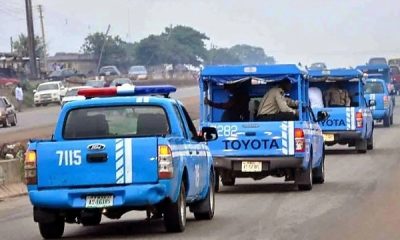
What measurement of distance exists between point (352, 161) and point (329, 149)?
5.88m

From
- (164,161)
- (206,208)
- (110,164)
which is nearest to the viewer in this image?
(164,161)

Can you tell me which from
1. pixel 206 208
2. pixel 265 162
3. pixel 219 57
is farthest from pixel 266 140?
pixel 219 57

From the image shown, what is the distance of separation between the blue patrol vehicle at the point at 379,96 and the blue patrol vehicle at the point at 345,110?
13008mm

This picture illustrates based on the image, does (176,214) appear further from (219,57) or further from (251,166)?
(219,57)

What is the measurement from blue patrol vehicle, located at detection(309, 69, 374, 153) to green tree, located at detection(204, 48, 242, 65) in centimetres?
13479

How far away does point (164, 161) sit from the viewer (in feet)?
46.8

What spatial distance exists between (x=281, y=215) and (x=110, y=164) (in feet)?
12.1

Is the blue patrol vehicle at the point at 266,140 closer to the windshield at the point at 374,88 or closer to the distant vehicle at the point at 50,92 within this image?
the windshield at the point at 374,88

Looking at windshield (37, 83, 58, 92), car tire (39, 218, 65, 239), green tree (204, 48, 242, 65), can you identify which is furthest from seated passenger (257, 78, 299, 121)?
green tree (204, 48, 242, 65)

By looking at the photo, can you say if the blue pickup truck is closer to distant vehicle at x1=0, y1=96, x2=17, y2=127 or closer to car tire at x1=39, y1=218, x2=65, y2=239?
car tire at x1=39, y1=218, x2=65, y2=239

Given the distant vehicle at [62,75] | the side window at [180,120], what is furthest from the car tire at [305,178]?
the distant vehicle at [62,75]

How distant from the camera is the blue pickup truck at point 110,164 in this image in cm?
1428

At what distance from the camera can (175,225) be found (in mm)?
14844

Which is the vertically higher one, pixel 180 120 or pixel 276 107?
pixel 180 120
